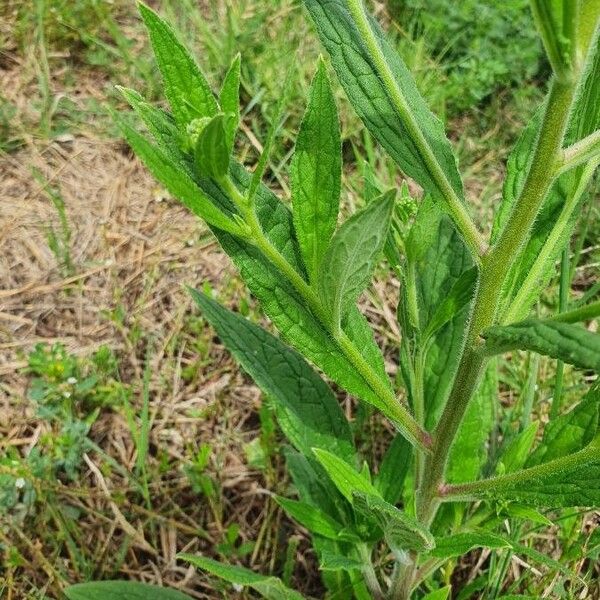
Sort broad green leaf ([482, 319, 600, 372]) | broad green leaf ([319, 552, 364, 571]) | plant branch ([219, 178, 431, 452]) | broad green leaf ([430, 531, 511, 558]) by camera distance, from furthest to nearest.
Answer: broad green leaf ([319, 552, 364, 571]) → broad green leaf ([430, 531, 511, 558]) → plant branch ([219, 178, 431, 452]) → broad green leaf ([482, 319, 600, 372])

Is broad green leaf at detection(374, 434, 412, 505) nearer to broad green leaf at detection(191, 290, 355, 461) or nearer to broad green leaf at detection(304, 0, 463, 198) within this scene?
broad green leaf at detection(191, 290, 355, 461)

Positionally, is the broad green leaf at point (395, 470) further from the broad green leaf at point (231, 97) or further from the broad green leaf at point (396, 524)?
the broad green leaf at point (231, 97)

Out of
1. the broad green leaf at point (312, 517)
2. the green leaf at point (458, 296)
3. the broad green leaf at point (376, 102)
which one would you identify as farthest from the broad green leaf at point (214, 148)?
the broad green leaf at point (312, 517)

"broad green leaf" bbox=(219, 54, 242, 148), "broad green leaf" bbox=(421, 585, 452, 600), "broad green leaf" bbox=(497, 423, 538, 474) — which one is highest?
"broad green leaf" bbox=(219, 54, 242, 148)

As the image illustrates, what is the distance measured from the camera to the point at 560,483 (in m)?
Result: 1.24

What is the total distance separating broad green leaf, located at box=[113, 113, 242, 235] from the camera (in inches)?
36.2

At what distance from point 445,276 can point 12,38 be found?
2438mm

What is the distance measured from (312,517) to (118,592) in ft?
1.60

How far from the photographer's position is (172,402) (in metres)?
2.42

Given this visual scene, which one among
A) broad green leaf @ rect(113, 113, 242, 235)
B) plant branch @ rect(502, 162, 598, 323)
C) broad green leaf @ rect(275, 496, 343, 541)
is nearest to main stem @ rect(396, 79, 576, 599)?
plant branch @ rect(502, 162, 598, 323)

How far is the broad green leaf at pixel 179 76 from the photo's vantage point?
100 centimetres

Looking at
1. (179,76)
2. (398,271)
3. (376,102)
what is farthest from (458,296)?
(179,76)

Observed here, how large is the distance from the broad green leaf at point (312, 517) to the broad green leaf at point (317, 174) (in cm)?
65

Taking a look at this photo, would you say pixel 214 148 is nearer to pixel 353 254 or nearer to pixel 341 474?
pixel 353 254
